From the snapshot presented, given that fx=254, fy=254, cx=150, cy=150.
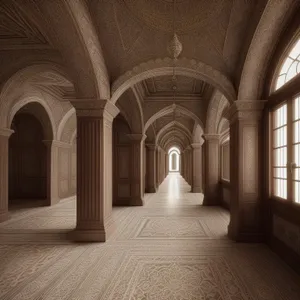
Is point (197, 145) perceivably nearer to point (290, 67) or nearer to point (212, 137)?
point (212, 137)

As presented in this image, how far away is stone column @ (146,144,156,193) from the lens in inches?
625

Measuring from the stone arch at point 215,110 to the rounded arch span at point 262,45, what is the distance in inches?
→ 143

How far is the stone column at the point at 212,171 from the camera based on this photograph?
10.8 m

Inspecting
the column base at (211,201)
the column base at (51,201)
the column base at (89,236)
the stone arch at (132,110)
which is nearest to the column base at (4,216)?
the column base at (51,201)

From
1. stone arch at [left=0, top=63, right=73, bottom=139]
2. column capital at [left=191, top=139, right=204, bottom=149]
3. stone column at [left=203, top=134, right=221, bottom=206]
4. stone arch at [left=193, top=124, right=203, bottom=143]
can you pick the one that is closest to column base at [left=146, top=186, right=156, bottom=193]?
column capital at [left=191, top=139, right=204, bottom=149]

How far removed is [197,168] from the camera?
16.1 metres

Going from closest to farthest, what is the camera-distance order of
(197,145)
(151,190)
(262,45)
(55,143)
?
(262,45) < (55,143) < (151,190) < (197,145)

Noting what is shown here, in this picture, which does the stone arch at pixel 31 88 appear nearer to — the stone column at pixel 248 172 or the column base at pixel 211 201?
the stone column at pixel 248 172

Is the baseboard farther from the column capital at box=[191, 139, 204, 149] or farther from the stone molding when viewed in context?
the column capital at box=[191, 139, 204, 149]

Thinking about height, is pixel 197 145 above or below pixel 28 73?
below

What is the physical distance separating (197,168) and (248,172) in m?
10.4

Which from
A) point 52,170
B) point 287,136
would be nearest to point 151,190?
point 52,170

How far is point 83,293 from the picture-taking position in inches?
137

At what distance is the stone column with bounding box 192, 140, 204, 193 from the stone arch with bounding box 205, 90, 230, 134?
5.42 metres
